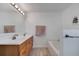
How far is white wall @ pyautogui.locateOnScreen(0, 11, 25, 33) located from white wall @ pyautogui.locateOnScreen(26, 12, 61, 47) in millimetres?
76

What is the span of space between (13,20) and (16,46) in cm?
47

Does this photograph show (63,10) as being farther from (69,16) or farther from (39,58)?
(39,58)

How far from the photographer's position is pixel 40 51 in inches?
55.4

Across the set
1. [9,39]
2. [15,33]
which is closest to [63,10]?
[15,33]

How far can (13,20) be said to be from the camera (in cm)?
141

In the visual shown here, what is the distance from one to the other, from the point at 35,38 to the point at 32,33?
0.22 ft

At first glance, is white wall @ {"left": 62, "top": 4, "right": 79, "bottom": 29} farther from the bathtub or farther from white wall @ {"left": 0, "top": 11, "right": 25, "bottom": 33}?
white wall @ {"left": 0, "top": 11, "right": 25, "bottom": 33}

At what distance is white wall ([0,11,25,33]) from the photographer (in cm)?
133

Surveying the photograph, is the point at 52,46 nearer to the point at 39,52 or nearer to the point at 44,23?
the point at 39,52

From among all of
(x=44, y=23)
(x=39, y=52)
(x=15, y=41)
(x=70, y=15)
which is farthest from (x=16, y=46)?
(x=70, y=15)

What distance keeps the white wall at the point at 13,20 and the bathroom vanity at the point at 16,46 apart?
0.14m

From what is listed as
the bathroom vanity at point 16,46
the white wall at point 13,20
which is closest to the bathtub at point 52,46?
the bathroom vanity at point 16,46

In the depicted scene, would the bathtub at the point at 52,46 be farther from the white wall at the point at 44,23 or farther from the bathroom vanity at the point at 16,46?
the bathroom vanity at the point at 16,46

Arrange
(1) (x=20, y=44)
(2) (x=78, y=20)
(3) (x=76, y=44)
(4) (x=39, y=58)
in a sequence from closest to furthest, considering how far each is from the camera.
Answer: (4) (x=39, y=58) < (2) (x=78, y=20) < (3) (x=76, y=44) < (1) (x=20, y=44)
